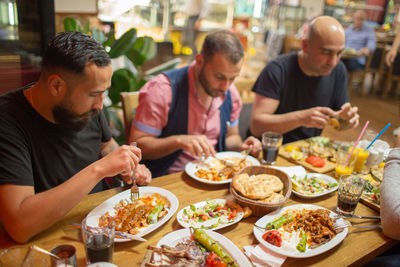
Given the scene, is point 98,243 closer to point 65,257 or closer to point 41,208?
point 65,257

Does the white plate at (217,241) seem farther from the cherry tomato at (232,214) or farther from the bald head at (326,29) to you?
the bald head at (326,29)

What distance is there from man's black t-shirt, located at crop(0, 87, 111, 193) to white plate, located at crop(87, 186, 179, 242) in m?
0.27

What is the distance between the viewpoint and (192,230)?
3.77ft

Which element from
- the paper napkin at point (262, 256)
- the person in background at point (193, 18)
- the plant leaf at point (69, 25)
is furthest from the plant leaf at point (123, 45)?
the person in background at point (193, 18)

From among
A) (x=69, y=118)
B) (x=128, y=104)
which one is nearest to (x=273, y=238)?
(x=69, y=118)

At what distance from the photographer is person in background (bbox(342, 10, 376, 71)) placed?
6.83 m

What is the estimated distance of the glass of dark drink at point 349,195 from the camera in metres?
1.35

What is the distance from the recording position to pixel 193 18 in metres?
7.77

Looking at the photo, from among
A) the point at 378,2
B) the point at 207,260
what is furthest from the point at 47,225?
the point at 378,2

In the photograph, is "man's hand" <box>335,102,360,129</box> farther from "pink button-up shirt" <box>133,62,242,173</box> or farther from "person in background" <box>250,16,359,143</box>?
"pink button-up shirt" <box>133,62,242,173</box>

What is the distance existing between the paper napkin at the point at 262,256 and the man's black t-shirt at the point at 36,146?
32.4 inches

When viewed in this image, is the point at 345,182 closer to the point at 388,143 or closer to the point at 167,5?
the point at 388,143

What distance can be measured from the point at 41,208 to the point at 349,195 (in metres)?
1.19

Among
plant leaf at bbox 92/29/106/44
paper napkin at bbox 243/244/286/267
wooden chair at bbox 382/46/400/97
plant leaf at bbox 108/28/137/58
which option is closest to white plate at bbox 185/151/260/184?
paper napkin at bbox 243/244/286/267
